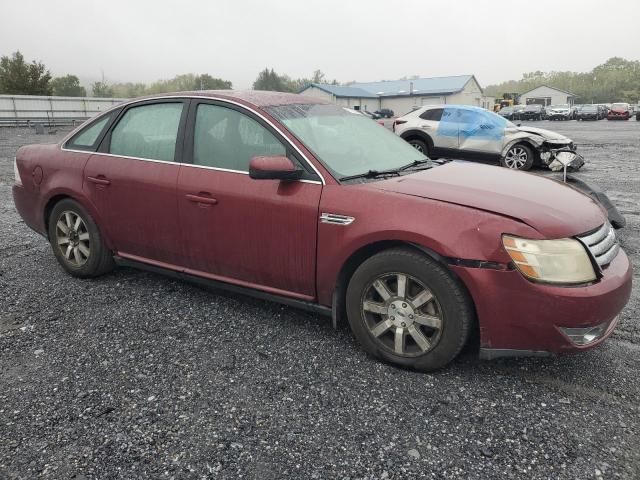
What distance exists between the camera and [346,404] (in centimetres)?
269

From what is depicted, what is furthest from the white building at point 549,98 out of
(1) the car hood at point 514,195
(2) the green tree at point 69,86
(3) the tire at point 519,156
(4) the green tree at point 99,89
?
(1) the car hood at point 514,195

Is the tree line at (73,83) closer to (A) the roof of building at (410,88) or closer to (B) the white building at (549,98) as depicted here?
(A) the roof of building at (410,88)

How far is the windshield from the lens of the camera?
10.9 feet

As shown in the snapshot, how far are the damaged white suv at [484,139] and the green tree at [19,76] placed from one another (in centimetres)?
4338

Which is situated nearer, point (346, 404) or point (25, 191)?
point (346, 404)

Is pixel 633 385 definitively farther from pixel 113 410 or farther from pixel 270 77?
pixel 270 77

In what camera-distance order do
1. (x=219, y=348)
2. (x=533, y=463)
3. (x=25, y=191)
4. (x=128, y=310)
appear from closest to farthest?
(x=533, y=463) → (x=219, y=348) → (x=128, y=310) → (x=25, y=191)

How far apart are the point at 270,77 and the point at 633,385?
103m

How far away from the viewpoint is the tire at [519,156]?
11.2 metres

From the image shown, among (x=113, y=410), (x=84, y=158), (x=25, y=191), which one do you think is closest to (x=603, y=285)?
(x=113, y=410)

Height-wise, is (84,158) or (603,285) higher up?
(84,158)

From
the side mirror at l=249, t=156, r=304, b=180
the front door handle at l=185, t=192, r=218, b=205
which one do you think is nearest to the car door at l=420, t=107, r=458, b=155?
the front door handle at l=185, t=192, r=218, b=205

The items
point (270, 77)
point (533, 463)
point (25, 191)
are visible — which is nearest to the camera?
point (533, 463)

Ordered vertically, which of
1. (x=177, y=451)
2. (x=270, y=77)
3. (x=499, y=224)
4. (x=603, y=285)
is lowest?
(x=177, y=451)
